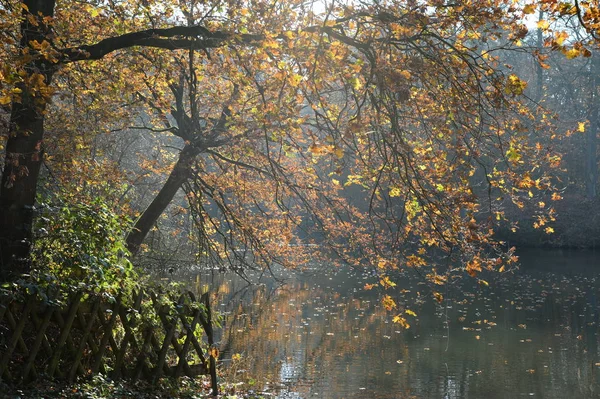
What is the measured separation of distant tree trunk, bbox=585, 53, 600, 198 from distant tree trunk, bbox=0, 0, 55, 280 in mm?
37162

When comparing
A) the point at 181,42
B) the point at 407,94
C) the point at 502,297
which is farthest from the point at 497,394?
the point at 502,297

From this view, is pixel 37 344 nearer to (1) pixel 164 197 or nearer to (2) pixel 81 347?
(2) pixel 81 347

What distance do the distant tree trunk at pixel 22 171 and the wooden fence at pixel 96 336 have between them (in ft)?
2.15

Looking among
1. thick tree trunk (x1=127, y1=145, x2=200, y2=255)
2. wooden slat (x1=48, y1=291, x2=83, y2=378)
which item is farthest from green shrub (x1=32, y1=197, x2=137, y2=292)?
thick tree trunk (x1=127, y1=145, x2=200, y2=255)

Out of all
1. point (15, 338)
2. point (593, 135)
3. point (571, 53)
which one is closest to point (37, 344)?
point (15, 338)

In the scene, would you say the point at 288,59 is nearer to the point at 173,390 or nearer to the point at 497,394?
the point at 173,390

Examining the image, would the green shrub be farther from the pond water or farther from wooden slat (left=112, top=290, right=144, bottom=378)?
the pond water

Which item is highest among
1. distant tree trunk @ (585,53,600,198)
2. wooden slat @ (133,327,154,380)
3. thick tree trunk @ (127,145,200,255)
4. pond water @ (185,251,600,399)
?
distant tree trunk @ (585,53,600,198)

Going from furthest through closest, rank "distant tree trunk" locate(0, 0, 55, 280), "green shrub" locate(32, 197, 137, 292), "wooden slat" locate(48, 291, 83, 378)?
1. "distant tree trunk" locate(0, 0, 55, 280)
2. "green shrub" locate(32, 197, 137, 292)
3. "wooden slat" locate(48, 291, 83, 378)

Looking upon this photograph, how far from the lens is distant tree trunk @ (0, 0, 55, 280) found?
25.0 ft

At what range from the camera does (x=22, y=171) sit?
730cm

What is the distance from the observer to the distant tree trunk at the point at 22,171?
25.0 feet

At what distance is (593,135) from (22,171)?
3842 centimetres

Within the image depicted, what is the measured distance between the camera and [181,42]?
8547 mm
